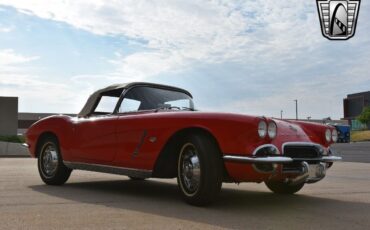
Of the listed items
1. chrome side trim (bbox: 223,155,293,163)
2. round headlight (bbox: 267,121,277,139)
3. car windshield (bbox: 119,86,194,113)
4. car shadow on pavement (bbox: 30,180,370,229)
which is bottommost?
car shadow on pavement (bbox: 30,180,370,229)

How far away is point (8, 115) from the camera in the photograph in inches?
1153

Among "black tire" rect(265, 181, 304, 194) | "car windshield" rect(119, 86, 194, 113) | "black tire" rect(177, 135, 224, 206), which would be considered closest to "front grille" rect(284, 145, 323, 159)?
"black tire" rect(177, 135, 224, 206)

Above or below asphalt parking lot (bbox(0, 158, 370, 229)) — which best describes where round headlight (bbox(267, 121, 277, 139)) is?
above

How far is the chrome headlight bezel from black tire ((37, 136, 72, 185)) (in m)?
3.64

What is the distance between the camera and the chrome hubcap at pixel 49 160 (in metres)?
7.66

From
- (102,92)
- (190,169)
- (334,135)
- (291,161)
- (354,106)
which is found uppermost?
(354,106)

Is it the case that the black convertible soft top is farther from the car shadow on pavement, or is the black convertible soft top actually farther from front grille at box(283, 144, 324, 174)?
front grille at box(283, 144, 324, 174)

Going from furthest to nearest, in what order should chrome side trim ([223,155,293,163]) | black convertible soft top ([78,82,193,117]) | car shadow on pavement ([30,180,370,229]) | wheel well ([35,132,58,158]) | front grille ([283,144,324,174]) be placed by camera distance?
wheel well ([35,132,58,158]) → black convertible soft top ([78,82,193,117]) → front grille ([283,144,324,174]) → chrome side trim ([223,155,293,163]) → car shadow on pavement ([30,180,370,229])

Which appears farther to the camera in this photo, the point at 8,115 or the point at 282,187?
the point at 8,115

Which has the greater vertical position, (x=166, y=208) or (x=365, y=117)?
(x=365, y=117)

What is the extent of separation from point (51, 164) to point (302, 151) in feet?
13.4

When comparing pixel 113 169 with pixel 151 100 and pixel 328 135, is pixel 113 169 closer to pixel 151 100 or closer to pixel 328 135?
pixel 151 100

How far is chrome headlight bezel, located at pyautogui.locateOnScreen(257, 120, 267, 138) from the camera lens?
511 cm

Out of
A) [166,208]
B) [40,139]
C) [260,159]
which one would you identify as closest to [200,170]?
[166,208]
